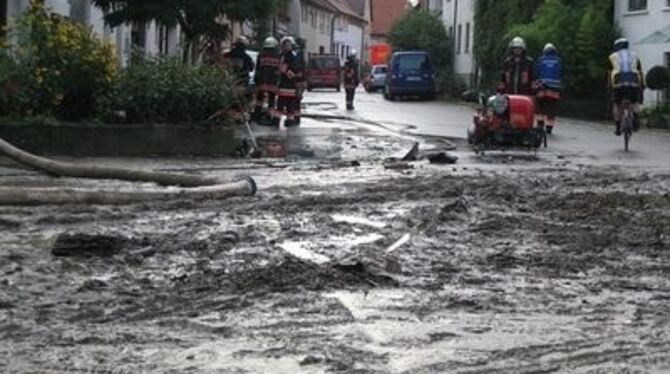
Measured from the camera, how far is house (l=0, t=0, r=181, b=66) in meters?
21.5

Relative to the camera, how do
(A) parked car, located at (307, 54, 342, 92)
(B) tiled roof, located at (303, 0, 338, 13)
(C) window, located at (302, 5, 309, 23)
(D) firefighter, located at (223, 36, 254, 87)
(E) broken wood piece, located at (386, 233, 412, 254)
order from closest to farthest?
(E) broken wood piece, located at (386, 233, 412, 254) → (D) firefighter, located at (223, 36, 254, 87) → (A) parked car, located at (307, 54, 342, 92) → (C) window, located at (302, 5, 309, 23) → (B) tiled roof, located at (303, 0, 338, 13)

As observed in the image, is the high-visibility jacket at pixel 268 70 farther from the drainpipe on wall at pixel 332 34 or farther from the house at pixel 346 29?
the drainpipe on wall at pixel 332 34

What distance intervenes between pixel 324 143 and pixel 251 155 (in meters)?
2.97

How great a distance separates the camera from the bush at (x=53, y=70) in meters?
14.4

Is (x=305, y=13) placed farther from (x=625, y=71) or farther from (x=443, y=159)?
(x=443, y=159)

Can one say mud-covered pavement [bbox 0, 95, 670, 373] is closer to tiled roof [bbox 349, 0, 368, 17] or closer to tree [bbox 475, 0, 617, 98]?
tree [bbox 475, 0, 617, 98]

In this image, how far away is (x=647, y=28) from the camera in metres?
37.9

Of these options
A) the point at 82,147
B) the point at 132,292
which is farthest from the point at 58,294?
the point at 82,147

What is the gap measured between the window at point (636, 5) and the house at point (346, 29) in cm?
5994

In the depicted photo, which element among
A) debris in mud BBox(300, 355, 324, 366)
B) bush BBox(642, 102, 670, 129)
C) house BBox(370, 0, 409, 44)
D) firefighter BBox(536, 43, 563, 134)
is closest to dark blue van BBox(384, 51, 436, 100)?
bush BBox(642, 102, 670, 129)

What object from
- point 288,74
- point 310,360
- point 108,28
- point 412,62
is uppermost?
point 108,28

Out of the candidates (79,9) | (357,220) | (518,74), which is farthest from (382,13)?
(357,220)

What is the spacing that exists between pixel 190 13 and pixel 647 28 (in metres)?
21.6

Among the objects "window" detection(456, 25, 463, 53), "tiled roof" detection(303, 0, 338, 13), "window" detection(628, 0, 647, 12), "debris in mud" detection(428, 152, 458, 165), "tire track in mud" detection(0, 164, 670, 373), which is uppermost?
"tiled roof" detection(303, 0, 338, 13)
